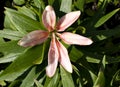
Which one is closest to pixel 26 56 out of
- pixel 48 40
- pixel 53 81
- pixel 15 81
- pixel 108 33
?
pixel 48 40

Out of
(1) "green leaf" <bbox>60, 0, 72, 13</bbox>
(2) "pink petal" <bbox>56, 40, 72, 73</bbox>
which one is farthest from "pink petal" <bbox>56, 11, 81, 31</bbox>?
(1) "green leaf" <bbox>60, 0, 72, 13</bbox>

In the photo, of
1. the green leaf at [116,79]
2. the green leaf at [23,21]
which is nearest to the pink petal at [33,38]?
the green leaf at [23,21]

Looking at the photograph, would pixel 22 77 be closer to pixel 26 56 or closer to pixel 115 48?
pixel 26 56

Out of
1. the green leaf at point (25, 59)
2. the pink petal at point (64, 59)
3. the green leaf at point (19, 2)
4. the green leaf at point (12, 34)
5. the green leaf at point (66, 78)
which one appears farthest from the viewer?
the green leaf at point (19, 2)

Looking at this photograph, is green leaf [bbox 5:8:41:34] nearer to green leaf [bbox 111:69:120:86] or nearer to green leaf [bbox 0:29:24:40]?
green leaf [bbox 0:29:24:40]

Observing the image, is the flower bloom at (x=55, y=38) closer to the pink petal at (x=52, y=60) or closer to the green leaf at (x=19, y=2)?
the pink petal at (x=52, y=60)

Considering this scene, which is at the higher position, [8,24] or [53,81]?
[8,24]

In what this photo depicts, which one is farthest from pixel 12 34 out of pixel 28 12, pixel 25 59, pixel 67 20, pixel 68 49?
pixel 67 20
